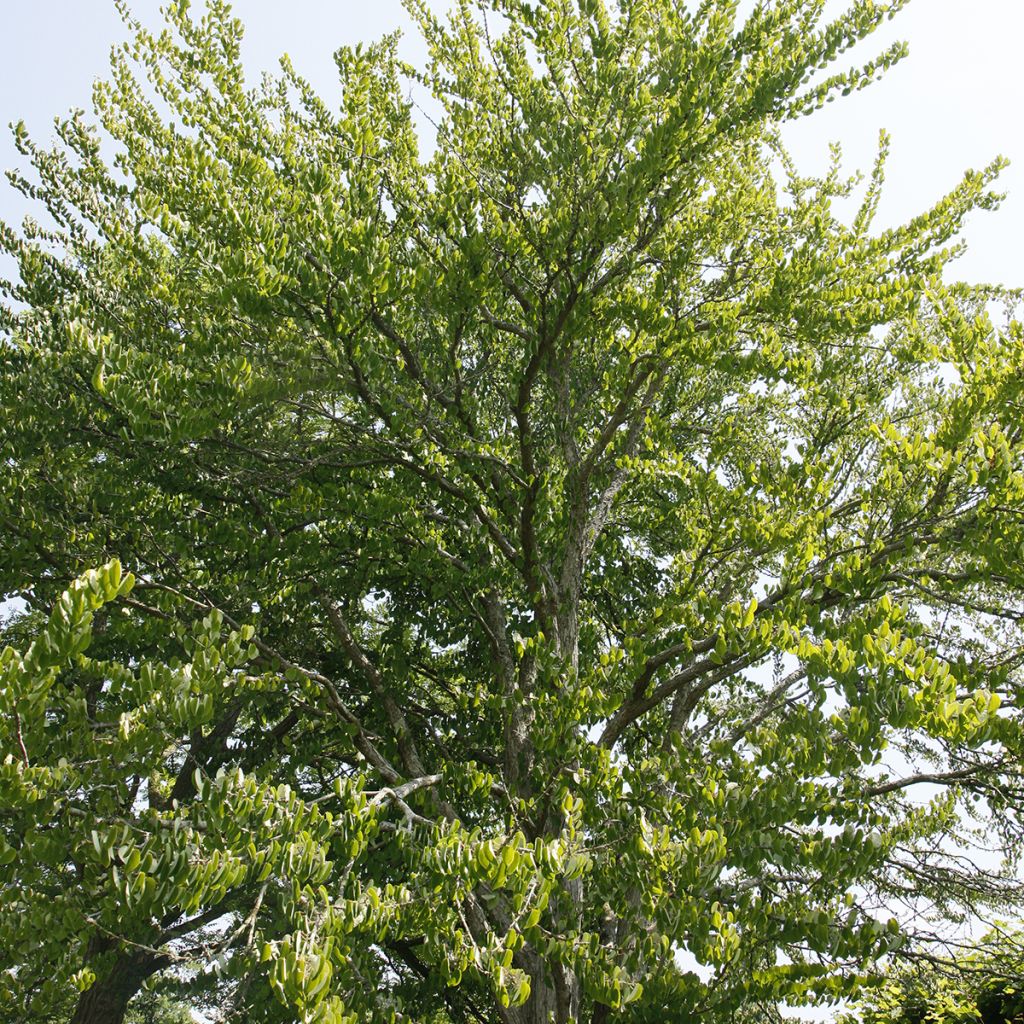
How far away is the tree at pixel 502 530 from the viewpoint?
361cm

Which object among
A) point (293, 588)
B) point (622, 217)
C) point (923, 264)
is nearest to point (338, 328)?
point (622, 217)

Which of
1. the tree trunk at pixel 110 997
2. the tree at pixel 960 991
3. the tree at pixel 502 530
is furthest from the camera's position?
the tree trunk at pixel 110 997

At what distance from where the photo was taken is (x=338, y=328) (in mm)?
4648

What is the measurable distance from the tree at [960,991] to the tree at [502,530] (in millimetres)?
456

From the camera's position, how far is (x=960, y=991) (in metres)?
5.93

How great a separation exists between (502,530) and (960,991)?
4628 mm

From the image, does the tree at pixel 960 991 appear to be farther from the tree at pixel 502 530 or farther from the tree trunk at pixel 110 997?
the tree trunk at pixel 110 997

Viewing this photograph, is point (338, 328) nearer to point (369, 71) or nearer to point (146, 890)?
point (369, 71)

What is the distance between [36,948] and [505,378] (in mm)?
5362

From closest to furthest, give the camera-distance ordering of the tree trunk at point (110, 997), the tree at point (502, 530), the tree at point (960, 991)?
the tree at point (502, 530), the tree at point (960, 991), the tree trunk at point (110, 997)

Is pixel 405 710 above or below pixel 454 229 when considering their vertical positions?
below

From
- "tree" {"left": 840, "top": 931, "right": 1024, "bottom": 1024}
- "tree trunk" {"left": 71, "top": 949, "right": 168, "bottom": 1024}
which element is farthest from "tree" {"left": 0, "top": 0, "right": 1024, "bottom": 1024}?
"tree trunk" {"left": 71, "top": 949, "right": 168, "bottom": 1024}

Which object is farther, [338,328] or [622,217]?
[622,217]

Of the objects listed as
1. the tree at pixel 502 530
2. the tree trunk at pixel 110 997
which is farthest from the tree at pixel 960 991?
the tree trunk at pixel 110 997
